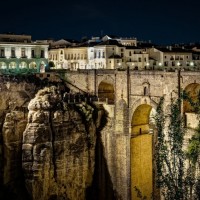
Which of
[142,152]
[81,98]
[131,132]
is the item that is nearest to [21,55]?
[81,98]

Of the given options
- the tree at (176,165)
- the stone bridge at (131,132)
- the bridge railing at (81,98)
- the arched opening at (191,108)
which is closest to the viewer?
the tree at (176,165)

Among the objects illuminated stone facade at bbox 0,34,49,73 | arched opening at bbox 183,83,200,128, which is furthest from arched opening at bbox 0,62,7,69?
arched opening at bbox 183,83,200,128

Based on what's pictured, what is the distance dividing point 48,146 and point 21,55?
64.9 ft

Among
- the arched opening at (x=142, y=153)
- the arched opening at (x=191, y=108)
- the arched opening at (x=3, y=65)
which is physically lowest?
the arched opening at (x=142, y=153)

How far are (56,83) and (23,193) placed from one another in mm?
13090

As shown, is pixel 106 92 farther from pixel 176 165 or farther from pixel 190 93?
pixel 176 165

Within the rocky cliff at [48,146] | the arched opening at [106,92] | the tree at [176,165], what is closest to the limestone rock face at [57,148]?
the rocky cliff at [48,146]

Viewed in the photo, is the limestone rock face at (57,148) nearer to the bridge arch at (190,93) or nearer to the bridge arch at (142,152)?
the bridge arch at (142,152)

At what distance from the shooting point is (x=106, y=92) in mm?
46969

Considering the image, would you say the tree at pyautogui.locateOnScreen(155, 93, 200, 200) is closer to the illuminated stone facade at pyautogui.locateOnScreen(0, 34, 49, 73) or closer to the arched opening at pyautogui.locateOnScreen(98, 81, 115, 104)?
the arched opening at pyautogui.locateOnScreen(98, 81, 115, 104)

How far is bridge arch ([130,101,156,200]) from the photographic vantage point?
4144 cm

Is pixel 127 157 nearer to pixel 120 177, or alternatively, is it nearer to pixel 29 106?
pixel 120 177

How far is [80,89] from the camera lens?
154ft

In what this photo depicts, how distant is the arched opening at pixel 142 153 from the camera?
41.5 meters
